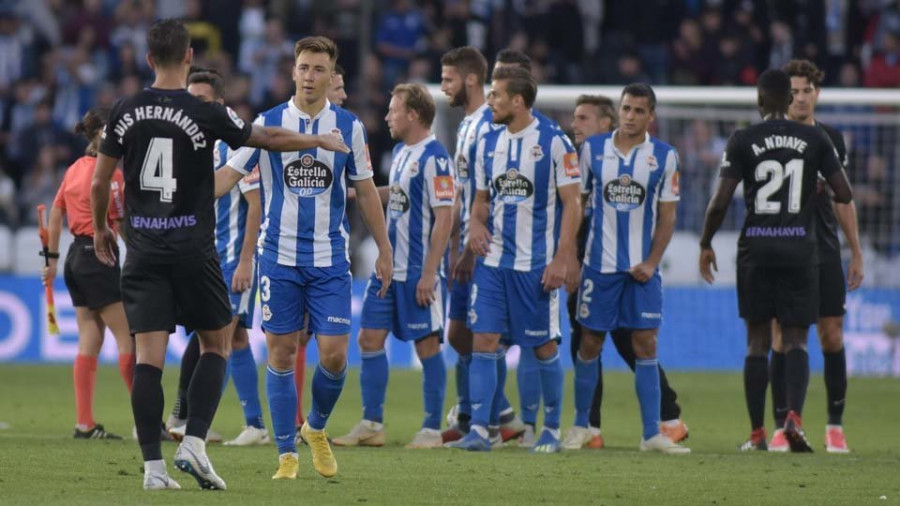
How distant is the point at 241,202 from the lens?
10375 mm

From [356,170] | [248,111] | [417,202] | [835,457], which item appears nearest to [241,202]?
[417,202]

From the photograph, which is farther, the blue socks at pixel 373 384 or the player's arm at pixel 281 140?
the blue socks at pixel 373 384

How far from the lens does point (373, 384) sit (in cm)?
1027

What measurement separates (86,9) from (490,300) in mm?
14264

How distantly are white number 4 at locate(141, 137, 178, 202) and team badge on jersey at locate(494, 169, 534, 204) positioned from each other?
10.2ft

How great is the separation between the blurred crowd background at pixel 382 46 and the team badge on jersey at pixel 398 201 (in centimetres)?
931

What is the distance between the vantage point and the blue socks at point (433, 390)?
1031 centimetres

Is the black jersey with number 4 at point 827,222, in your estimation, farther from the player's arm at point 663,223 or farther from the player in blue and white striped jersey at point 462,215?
the player in blue and white striped jersey at point 462,215

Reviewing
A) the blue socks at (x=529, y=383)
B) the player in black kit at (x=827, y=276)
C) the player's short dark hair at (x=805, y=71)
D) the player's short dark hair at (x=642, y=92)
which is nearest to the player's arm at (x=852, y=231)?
the player in black kit at (x=827, y=276)

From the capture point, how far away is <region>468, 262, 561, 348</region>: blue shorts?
9.85 metres

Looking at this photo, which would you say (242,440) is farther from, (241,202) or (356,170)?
(356,170)

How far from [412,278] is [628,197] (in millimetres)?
1500

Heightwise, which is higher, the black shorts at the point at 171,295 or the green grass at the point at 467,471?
the black shorts at the point at 171,295

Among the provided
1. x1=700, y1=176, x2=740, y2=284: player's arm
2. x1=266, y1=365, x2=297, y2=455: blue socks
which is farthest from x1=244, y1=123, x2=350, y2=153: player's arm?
x1=700, y1=176, x2=740, y2=284: player's arm
